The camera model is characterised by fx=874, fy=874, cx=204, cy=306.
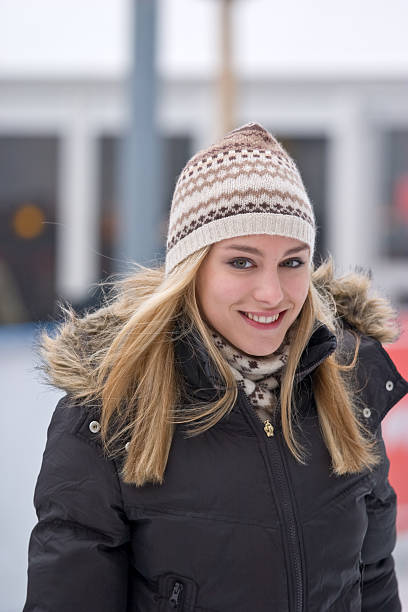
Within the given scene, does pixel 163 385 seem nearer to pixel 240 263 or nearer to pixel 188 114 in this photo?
pixel 240 263

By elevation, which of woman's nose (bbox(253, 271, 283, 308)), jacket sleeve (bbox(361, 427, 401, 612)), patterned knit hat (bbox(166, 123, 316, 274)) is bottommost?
jacket sleeve (bbox(361, 427, 401, 612))

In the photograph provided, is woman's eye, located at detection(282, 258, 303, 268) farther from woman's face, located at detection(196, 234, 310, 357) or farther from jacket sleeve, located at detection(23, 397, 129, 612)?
jacket sleeve, located at detection(23, 397, 129, 612)

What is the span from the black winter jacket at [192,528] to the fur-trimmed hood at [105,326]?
58 mm

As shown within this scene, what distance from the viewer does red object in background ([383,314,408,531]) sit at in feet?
12.0

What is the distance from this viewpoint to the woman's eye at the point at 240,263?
1.40 meters

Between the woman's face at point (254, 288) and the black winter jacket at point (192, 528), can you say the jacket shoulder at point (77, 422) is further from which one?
the woman's face at point (254, 288)

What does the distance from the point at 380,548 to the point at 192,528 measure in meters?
0.45

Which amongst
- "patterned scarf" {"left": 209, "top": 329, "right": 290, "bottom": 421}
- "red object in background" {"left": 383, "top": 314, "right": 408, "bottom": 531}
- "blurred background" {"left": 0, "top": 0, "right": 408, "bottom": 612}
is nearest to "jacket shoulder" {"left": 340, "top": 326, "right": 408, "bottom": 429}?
"patterned scarf" {"left": 209, "top": 329, "right": 290, "bottom": 421}

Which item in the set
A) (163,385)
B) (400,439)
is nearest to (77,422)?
(163,385)

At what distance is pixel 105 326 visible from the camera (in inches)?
60.2

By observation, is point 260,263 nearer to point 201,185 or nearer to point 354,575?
point 201,185

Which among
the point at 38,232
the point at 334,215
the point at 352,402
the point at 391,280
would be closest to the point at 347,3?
the point at 334,215

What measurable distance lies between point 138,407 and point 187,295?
0.67ft

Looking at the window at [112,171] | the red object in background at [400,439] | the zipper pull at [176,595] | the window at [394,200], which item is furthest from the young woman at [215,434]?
the window at [394,200]
